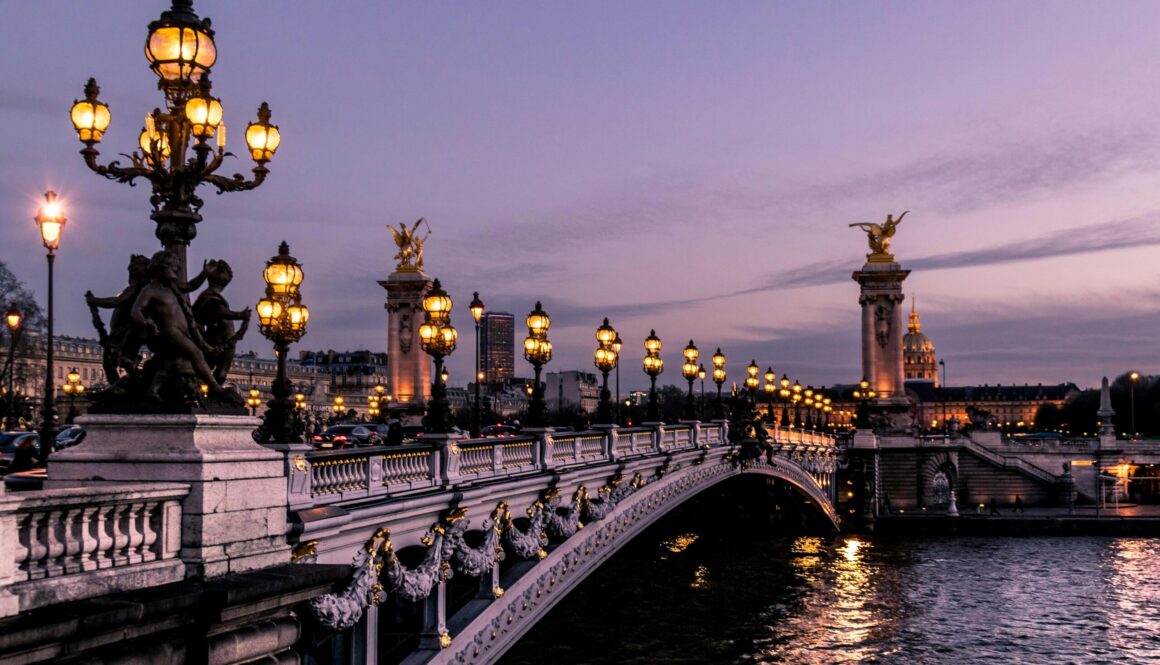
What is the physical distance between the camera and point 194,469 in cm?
1113

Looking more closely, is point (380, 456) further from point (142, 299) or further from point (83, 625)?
point (83, 625)

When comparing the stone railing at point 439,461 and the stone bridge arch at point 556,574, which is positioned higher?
the stone railing at point 439,461

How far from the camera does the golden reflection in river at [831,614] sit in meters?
39.2

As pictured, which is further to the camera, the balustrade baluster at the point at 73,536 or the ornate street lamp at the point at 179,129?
the ornate street lamp at the point at 179,129

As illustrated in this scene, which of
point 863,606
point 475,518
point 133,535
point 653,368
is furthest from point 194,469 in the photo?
point 863,606

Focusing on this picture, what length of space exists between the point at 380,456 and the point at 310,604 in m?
4.79

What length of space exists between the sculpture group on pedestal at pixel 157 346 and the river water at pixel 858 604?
24.5 meters

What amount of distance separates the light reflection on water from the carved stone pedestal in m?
24.5

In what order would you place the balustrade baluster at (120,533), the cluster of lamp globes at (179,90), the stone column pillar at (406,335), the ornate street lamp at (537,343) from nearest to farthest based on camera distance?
the balustrade baluster at (120,533), the cluster of lamp globes at (179,90), the ornate street lamp at (537,343), the stone column pillar at (406,335)

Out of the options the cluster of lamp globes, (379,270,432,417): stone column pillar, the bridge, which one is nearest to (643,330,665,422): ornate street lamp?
the bridge

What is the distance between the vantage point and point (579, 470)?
89.3ft

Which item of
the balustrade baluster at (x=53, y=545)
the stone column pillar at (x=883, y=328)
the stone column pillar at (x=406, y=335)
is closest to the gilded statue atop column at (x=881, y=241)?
the stone column pillar at (x=883, y=328)

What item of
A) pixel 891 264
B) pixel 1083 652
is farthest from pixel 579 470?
pixel 891 264

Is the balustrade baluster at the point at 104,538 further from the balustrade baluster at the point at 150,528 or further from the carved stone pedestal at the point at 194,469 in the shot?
the carved stone pedestal at the point at 194,469
